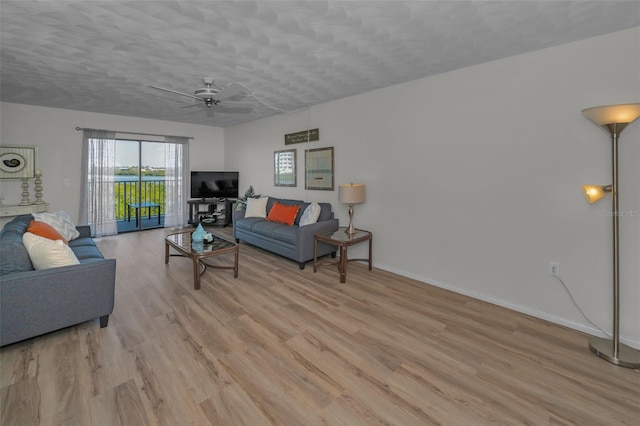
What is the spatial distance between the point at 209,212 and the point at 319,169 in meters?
3.61

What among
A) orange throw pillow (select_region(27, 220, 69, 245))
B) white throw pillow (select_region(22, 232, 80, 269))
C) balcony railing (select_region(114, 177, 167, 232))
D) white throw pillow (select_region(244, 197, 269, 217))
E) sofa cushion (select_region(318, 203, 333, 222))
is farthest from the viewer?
balcony railing (select_region(114, 177, 167, 232))

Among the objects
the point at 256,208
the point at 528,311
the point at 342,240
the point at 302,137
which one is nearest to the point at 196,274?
the point at 342,240

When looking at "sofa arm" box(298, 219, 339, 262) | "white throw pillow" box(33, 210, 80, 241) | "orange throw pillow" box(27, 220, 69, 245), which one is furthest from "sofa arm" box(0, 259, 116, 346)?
"sofa arm" box(298, 219, 339, 262)

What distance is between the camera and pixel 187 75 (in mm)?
3287

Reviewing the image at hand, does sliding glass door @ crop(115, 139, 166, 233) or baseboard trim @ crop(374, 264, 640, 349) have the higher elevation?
sliding glass door @ crop(115, 139, 166, 233)

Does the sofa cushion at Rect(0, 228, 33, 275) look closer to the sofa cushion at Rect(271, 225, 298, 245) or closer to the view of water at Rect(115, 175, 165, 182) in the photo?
the sofa cushion at Rect(271, 225, 298, 245)

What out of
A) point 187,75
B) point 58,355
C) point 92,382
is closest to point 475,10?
point 187,75

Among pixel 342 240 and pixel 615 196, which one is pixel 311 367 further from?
pixel 615 196

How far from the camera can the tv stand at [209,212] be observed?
21.9ft

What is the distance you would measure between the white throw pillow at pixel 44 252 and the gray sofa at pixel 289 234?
238 cm

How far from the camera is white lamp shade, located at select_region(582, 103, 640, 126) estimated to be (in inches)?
Result: 75.3

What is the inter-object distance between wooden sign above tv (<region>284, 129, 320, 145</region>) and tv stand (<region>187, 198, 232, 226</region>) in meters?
2.43

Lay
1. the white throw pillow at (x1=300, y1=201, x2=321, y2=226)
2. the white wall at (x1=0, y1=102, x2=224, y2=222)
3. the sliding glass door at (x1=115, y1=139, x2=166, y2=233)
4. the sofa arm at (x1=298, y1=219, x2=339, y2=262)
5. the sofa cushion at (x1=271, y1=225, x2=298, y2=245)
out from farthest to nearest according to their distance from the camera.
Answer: the sliding glass door at (x1=115, y1=139, x2=166, y2=233) < the white wall at (x1=0, y1=102, x2=224, y2=222) < the white throw pillow at (x1=300, y1=201, x2=321, y2=226) < the sofa cushion at (x1=271, y1=225, x2=298, y2=245) < the sofa arm at (x1=298, y1=219, x2=339, y2=262)

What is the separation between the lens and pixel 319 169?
187 inches
